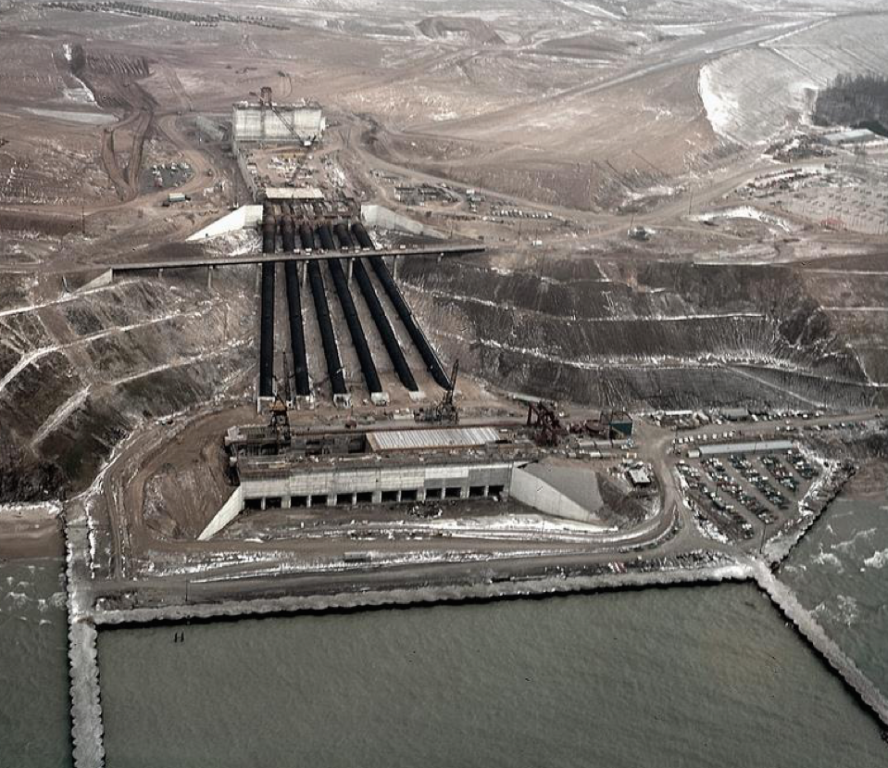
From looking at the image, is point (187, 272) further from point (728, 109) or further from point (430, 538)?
point (728, 109)

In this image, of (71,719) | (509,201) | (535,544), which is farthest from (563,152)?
(71,719)

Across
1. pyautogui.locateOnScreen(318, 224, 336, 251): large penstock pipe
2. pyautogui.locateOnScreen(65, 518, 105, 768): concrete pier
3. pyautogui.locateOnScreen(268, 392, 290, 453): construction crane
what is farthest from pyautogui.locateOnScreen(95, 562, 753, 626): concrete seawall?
pyautogui.locateOnScreen(318, 224, 336, 251): large penstock pipe

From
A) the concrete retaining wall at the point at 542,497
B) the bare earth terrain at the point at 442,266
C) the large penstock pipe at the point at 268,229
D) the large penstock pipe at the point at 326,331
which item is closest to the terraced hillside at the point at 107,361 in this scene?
the bare earth terrain at the point at 442,266

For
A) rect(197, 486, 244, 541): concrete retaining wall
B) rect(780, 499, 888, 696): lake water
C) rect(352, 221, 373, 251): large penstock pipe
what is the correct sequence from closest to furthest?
rect(780, 499, 888, 696): lake water
rect(197, 486, 244, 541): concrete retaining wall
rect(352, 221, 373, 251): large penstock pipe

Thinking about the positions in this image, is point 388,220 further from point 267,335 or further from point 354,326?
point 267,335

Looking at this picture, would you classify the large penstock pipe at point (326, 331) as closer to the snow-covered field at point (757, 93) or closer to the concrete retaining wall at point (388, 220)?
the concrete retaining wall at point (388, 220)

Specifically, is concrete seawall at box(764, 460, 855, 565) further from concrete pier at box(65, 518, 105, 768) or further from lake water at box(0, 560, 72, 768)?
lake water at box(0, 560, 72, 768)
